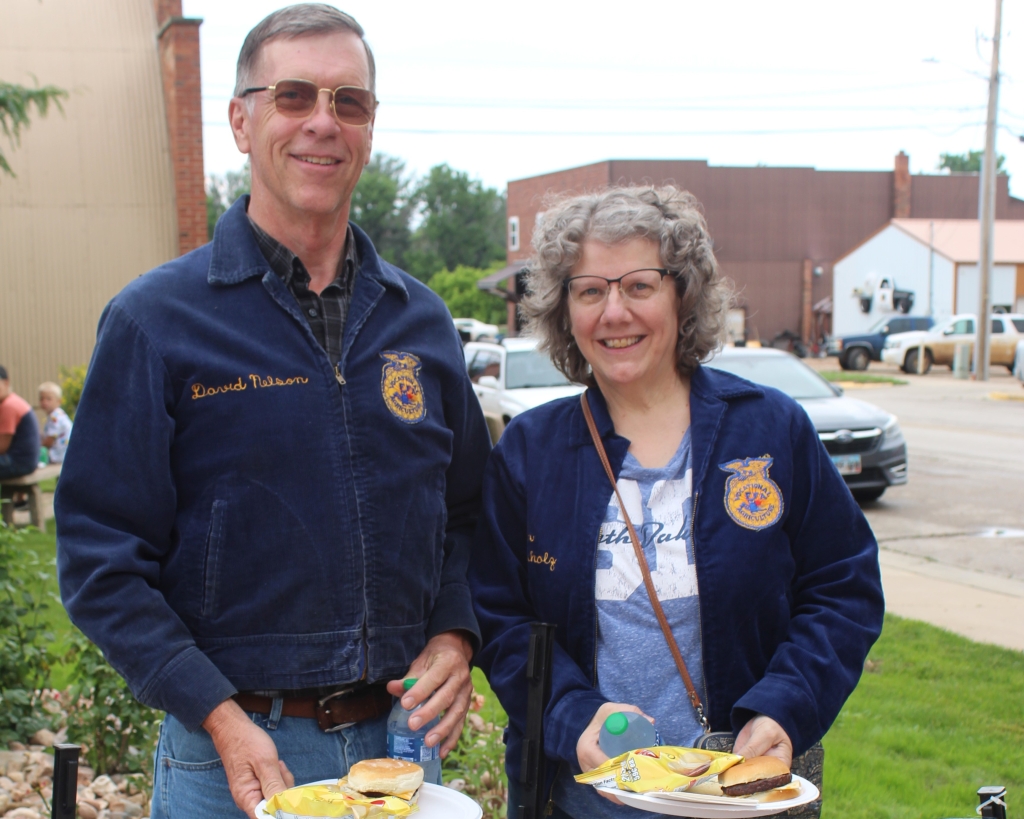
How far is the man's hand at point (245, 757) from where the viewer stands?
204 cm

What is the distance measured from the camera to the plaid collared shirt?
90.5 inches

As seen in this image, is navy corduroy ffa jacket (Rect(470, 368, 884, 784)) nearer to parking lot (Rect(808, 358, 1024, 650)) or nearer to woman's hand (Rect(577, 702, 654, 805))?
woman's hand (Rect(577, 702, 654, 805))

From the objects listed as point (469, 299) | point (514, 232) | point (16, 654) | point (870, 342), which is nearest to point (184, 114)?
point (16, 654)

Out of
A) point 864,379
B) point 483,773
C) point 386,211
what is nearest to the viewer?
point 483,773

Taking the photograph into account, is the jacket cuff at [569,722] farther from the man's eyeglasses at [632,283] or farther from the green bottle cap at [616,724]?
the man's eyeglasses at [632,283]

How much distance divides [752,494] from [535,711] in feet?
2.24

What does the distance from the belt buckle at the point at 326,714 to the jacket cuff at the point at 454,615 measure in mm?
269

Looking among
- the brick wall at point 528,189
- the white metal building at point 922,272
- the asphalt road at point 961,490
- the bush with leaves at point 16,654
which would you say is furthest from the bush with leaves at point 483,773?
the brick wall at point 528,189

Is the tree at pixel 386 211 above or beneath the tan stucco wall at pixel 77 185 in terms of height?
above

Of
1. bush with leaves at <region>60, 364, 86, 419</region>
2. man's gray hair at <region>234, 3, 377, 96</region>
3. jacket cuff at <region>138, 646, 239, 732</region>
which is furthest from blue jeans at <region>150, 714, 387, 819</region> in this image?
bush with leaves at <region>60, 364, 86, 419</region>

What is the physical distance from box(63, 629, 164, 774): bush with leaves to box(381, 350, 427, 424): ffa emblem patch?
237 centimetres

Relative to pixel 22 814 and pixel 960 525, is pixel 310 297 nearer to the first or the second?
pixel 22 814

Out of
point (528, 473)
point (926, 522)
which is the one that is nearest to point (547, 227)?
point (528, 473)

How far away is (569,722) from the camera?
225 centimetres
